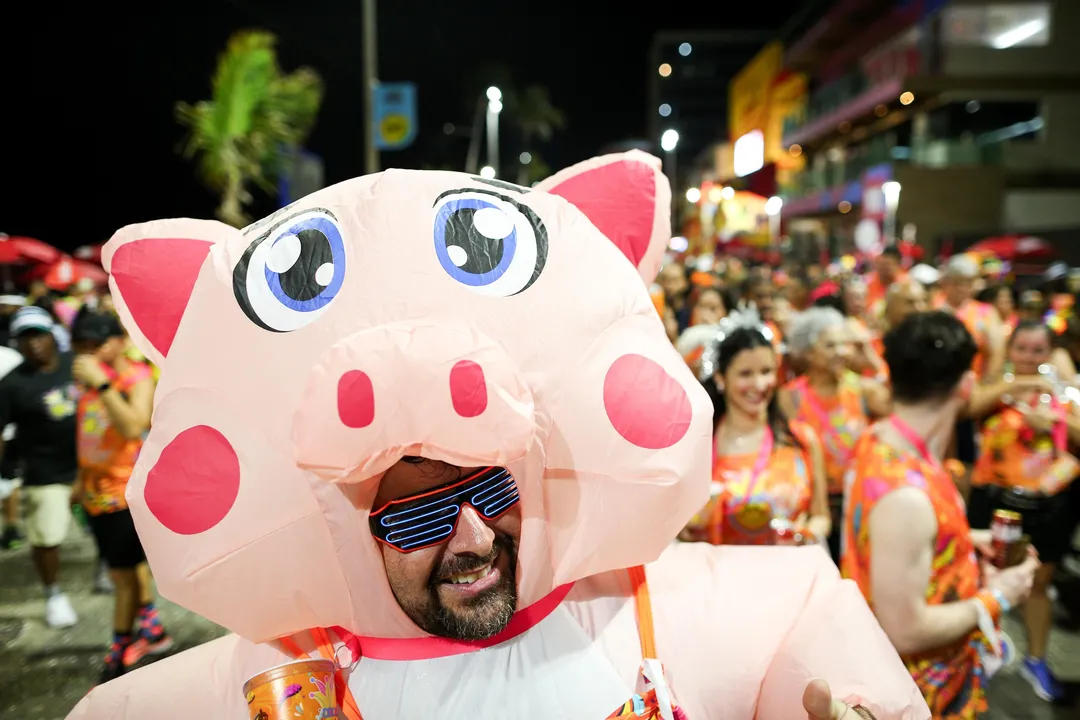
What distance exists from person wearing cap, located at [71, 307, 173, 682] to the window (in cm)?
2587

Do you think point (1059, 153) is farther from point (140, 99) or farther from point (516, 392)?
point (516, 392)

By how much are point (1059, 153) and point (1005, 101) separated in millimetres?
2120

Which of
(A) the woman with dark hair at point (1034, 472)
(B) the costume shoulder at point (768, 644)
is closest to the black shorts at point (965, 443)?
(A) the woman with dark hair at point (1034, 472)

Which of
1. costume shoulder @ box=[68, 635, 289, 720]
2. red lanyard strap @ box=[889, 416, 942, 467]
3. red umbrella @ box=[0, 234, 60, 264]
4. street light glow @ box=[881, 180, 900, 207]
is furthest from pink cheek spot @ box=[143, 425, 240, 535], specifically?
street light glow @ box=[881, 180, 900, 207]

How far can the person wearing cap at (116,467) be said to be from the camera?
4191mm

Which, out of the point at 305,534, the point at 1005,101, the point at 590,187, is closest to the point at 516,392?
the point at 305,534

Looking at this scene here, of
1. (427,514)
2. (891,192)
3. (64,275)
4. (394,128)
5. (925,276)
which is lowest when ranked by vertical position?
(427,514)

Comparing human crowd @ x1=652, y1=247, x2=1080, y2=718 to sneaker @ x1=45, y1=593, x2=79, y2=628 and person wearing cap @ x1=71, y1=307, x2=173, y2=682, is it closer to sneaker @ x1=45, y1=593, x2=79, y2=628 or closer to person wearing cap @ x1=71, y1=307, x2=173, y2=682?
person wearing cap @ x1=71, y1=307, x2=173, y2=682

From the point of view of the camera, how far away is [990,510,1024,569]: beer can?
7.98ft

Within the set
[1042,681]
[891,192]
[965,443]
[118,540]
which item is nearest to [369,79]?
[118,540]

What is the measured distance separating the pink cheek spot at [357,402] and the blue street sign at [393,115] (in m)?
11.7

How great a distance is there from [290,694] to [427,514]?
0.34 m

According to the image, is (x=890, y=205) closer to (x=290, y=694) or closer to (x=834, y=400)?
(x=834, y=400)

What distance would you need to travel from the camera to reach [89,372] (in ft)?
13.9
